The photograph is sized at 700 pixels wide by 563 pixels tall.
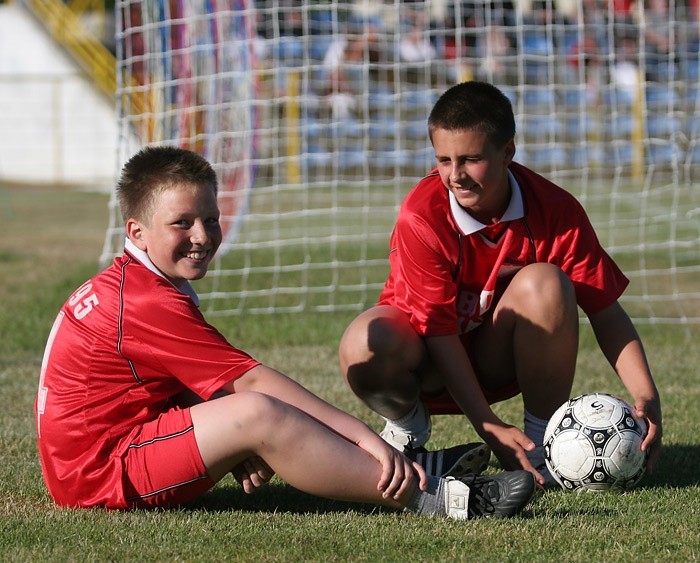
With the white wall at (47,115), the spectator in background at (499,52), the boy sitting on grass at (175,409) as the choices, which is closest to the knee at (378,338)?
the boy sitting on grass at (175,409)

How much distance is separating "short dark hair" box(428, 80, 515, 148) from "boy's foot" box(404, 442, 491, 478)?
103cm

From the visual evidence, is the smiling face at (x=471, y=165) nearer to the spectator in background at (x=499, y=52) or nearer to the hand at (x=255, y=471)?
the hand at (x=255, y=471)

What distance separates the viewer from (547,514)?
3.30 meters

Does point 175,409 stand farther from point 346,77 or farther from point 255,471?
point 346,77

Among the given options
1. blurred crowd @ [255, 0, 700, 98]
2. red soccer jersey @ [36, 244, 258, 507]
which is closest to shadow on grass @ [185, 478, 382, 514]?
red soccer jersey @ [36, 244, 258, 507]

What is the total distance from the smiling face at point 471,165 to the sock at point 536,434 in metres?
0.77

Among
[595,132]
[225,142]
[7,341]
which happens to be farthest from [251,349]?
[595,132]

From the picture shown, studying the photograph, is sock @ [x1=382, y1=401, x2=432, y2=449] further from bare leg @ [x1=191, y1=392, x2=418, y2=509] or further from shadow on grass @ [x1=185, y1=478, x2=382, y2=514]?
bare leg @ [x1=191, y1=392, x2=418, y2=509]

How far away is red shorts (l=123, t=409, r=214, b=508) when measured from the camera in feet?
10.4

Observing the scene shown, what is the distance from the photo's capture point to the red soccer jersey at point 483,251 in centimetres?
376

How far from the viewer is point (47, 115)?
74.6 ft

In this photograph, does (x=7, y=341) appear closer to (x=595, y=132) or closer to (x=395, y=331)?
(x=395, y=331)

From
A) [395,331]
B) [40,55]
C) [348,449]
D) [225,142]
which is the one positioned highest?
[40,55]

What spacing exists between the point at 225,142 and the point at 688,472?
7033mm
